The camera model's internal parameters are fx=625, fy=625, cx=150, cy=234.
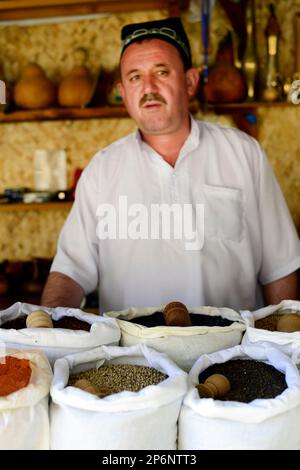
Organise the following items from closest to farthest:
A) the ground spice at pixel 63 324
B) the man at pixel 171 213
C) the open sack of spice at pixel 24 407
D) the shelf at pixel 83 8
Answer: the open sack of spice at pixel 24 407 → the ground spice at pixel 63 324 → the man at pixel 171 213 → the shelf at pixel 83 8

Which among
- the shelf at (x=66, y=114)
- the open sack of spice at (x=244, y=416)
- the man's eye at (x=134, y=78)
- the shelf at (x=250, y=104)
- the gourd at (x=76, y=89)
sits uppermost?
the gourd at (x=76, y=89)

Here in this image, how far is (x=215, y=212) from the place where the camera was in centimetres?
194

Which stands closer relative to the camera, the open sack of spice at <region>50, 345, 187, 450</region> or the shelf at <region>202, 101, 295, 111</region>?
the open sack of spice at <region>50, 345, 187, 450</region>

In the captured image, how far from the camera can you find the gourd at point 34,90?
119 inches

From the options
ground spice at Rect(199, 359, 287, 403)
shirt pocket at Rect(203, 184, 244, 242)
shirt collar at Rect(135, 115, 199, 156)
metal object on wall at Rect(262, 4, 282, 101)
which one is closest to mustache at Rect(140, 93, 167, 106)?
shirt collar at Rect(135, 115, 199, 156)

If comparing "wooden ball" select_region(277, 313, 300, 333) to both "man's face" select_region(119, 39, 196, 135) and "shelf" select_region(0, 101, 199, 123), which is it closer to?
"man's face" select_region(119, 39, 196, 135)

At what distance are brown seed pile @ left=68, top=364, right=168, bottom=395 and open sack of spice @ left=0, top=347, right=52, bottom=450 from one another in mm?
87

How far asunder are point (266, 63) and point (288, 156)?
48 cm

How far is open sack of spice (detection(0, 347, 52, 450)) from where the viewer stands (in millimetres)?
940

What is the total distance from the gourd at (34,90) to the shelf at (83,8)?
283mm

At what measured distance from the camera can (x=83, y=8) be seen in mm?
3088

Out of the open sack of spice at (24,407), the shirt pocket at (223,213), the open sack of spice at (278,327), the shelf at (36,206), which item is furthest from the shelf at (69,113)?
the open sack of spice at (24,407)

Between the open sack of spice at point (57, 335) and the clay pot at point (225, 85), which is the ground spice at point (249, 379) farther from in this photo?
the clay pot at point (225, 85)
